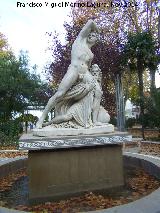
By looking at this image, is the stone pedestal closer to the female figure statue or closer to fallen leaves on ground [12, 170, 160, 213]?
fallen leaves on ground [12, 170, 160, 213]

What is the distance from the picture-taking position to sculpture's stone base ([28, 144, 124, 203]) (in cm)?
554

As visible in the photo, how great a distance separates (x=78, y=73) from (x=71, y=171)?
1965 millimetres

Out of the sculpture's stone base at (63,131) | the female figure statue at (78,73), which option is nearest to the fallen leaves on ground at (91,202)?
the sculpture's stone base at (63,131)

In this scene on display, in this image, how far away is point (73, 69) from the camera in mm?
6410

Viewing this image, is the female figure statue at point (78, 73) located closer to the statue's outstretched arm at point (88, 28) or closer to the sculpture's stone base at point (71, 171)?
the statue's outstretched arm at point (88, 28)

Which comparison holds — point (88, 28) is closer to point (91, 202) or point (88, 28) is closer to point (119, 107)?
point (91, 202)

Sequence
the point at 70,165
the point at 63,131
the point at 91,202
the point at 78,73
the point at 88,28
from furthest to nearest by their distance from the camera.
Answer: the point at 88,28
the point at 78,73
the point at 63,131
the point at 70,165
the point at 91,202

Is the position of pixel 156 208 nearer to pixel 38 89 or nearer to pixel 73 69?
pixel 73 69

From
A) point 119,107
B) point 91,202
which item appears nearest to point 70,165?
point 91,202

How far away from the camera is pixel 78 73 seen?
21.2 feet

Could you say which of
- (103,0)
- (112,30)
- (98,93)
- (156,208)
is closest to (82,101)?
(98,93)

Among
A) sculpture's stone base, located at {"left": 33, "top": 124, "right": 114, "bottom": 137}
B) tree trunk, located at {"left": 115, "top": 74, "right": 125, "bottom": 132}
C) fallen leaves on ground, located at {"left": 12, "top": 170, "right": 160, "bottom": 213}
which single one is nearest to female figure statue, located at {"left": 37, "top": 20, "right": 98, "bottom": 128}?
sculpture's stone base, located at {"left": 33, "top": 124, "right": 114, "bottom": 137}

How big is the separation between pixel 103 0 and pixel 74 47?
18.9 m

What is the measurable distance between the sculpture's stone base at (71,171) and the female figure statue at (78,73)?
76 centimetres
